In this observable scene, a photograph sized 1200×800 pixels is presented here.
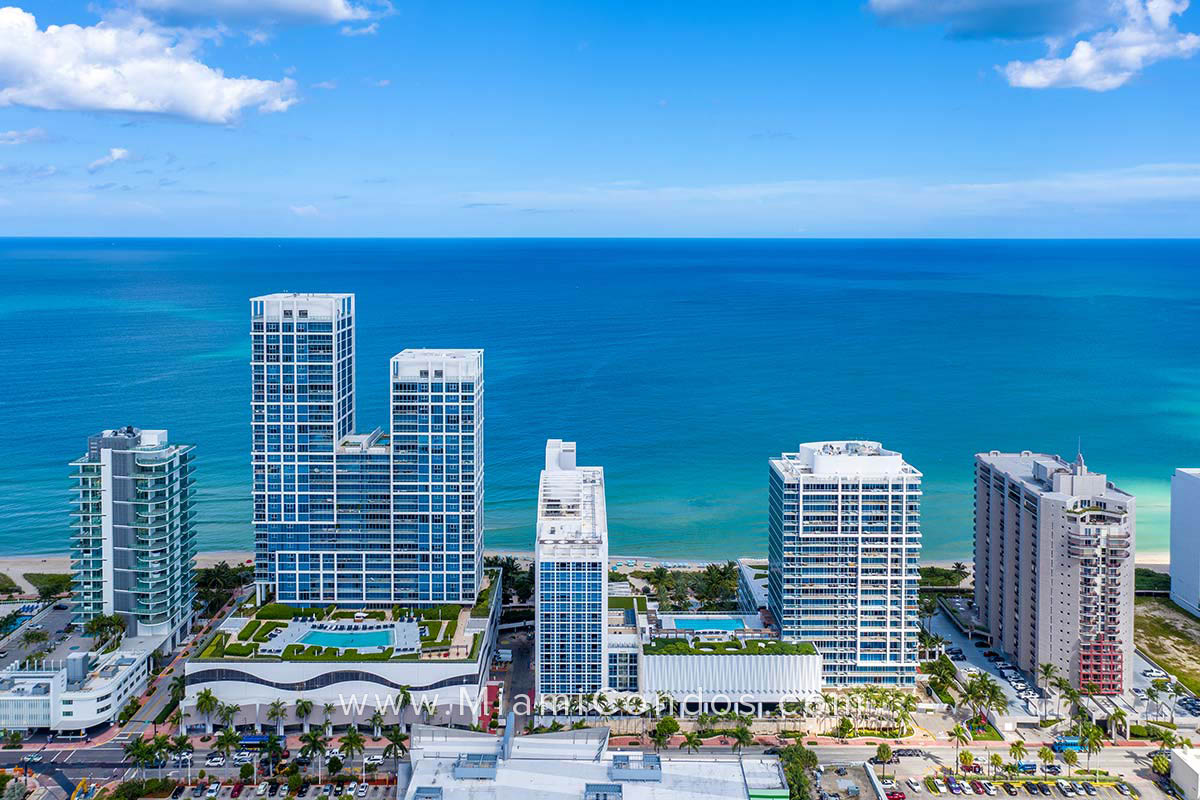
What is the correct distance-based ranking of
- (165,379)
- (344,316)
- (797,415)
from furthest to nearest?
(165,379) < (797,415) < (344,316)

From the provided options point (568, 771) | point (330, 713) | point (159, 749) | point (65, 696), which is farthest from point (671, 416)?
point (568, 771)

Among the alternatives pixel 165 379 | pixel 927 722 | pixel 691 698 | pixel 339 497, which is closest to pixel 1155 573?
pixel 927 722

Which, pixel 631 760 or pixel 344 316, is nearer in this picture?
pixel 631 760

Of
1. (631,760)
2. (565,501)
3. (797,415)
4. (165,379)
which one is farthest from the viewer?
(165,379)

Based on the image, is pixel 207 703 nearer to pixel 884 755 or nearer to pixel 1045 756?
pixel 884 755

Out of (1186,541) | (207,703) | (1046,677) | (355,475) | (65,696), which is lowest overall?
(1046,677)

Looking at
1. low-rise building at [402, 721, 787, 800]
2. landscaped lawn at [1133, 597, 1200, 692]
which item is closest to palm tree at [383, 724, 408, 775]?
low-rise building at [402, 721, 787, 800]

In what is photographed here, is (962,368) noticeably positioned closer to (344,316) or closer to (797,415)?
(797,415)

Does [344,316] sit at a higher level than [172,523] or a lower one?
higher
